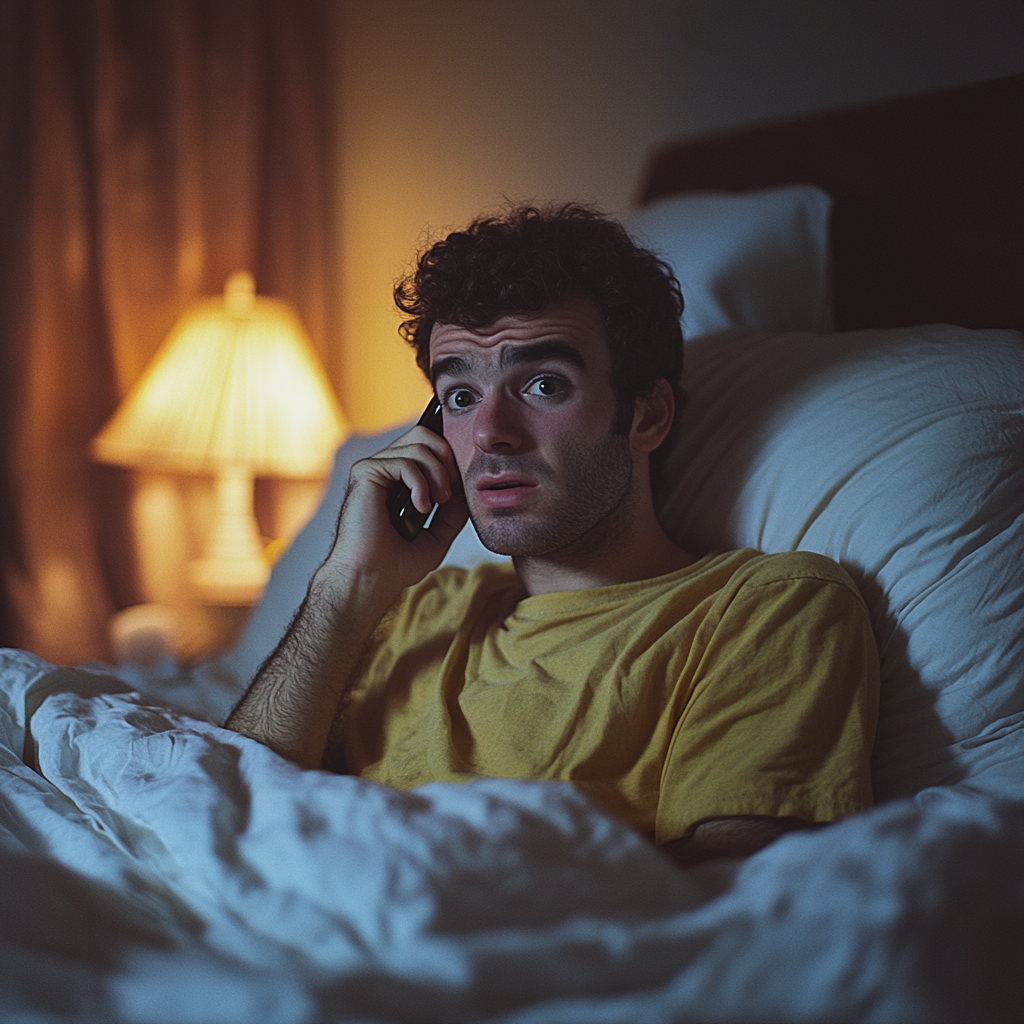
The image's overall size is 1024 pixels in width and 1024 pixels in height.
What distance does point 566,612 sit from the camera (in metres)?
0.90

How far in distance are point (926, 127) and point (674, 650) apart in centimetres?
83

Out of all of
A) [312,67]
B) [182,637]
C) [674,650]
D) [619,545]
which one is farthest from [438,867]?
[312,67]

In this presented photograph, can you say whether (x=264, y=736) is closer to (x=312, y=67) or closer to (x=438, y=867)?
(x=438, y=867)

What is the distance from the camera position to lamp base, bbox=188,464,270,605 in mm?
1879

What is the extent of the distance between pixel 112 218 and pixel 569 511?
68.8 inches

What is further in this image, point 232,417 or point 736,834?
point 232,417

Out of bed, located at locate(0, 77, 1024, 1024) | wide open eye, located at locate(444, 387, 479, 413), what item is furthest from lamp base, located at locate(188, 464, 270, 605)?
wide open eye, located at locate(444, 387, 479, 413)

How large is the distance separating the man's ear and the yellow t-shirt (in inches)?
6.3

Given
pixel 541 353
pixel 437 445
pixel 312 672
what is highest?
pixel 541 353

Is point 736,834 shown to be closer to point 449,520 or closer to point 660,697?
point 660,697

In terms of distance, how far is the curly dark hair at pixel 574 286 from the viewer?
0.93 m

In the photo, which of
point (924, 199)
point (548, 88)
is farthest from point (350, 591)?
point (548, 88)

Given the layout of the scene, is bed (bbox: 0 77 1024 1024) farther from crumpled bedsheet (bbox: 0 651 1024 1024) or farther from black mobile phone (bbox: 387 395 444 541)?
black mobile phone (bbox: 387 395 444 541)

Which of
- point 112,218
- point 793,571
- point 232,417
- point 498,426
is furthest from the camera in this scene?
point 112,218
